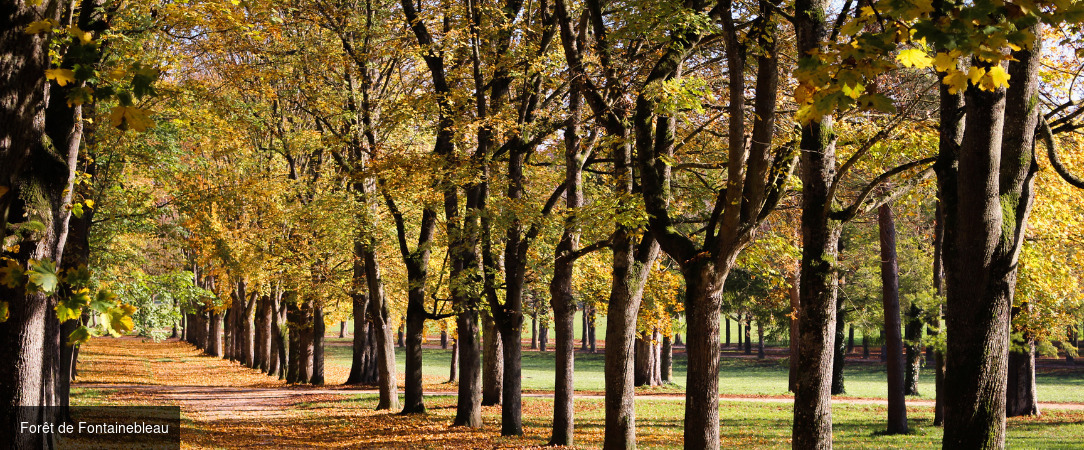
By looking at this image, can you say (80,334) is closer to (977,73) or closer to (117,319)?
(117,319)

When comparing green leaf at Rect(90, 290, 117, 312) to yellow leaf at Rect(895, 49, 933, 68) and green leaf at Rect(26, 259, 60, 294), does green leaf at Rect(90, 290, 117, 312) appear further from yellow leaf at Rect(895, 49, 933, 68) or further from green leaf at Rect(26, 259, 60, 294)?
yellow leaf at Rect(895, 49, 933, 68)

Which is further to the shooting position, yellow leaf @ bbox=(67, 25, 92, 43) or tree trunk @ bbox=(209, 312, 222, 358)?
tree trunk @ bbox=(209, 312, 222, 358)

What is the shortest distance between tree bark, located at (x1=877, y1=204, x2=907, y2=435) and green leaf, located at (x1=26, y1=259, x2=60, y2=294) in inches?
661

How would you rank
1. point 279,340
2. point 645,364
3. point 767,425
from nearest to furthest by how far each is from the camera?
point 767,425, point 645,364, point 279,340

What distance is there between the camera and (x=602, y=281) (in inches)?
800

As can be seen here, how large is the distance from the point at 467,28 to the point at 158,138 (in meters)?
7.40

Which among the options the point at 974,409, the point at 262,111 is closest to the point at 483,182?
the point at 262,111

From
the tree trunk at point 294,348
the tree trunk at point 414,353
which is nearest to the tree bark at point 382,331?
the tree trunk at point 414,353

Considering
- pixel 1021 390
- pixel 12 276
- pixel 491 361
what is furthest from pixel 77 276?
pixel 1021 390

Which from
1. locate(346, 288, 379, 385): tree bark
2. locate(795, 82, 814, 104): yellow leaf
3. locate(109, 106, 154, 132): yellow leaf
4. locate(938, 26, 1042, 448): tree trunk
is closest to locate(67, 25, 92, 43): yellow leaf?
locate(109, 106, 154, 132): yellow leaf

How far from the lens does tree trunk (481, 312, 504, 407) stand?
1898 centimetres

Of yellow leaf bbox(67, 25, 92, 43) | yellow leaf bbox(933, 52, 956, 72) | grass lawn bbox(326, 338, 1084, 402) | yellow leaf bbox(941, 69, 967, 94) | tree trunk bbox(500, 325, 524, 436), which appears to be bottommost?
grass lawn bbox(326, 338, 1084, 402)

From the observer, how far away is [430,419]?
18875 mm

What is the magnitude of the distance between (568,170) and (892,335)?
10.5 meters
